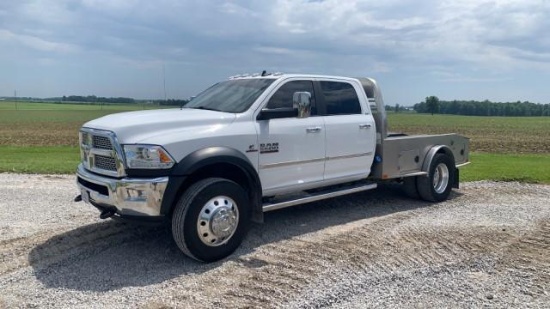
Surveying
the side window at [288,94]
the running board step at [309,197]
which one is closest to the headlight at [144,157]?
the running board step at [309,197]

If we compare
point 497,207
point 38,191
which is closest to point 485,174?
point 497,207

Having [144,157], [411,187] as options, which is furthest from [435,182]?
[144,157]

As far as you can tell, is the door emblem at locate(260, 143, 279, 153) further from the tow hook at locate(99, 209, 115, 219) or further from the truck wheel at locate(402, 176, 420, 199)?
the truck wheel at locate(402, 176, 420, 199)

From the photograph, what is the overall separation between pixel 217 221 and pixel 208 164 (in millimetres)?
623

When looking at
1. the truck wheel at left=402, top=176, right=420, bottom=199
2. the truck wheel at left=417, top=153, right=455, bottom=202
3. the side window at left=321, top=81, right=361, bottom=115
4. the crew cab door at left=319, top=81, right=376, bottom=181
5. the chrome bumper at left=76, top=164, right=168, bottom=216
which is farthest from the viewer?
the truck wheel at left=402, top=176, right=420, bottom=199

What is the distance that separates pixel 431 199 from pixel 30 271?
620 cm

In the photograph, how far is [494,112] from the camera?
111 meters

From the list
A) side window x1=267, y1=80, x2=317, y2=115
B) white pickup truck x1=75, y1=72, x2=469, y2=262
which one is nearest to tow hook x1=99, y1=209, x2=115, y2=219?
white pickup truck x1=75, y1=72, x2=469, y2=262

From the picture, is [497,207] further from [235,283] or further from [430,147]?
[235,283]

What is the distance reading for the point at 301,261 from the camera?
493cm

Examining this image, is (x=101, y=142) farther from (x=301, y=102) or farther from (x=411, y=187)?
(x=411, y=187)

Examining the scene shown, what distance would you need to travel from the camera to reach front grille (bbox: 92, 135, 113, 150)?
15.9 feet

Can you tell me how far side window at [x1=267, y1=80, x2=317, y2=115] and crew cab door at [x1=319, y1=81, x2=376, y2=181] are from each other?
0.65 feet

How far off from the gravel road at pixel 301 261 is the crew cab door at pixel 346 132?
760 millimetres
